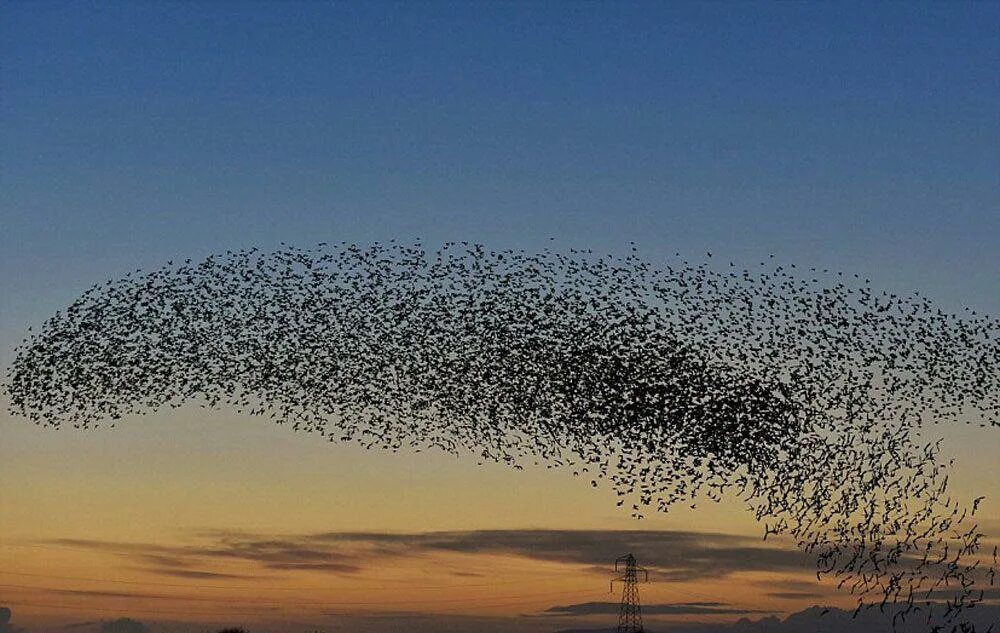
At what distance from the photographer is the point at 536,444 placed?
147 feet

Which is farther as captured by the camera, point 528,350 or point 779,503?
point 528,350

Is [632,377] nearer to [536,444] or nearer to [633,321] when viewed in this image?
[633,321]

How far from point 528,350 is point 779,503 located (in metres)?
10.1

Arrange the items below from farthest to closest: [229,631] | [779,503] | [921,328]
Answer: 1. [921,328]
2. [779,503]
3. [229,631]

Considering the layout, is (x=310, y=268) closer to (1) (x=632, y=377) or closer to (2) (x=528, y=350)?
(2) (x=528, y=350)

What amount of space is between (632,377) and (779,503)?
23.7 ft

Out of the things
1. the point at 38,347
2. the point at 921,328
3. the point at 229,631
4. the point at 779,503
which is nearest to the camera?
the point at 229,631

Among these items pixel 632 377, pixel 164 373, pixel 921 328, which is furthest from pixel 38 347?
pixel 921 328

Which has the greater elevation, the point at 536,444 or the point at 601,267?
the point at 601,267

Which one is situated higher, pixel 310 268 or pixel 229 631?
pixel 310 268

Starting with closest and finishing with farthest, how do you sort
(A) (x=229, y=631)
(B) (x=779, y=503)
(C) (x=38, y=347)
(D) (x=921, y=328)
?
(A) (x=229, y=631) → (B) (x=779, y=503) → (D) (x=921, y=328) → (C) (x=38, y=347)

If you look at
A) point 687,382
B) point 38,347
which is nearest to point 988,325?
point 687,382

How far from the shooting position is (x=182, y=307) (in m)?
49.7

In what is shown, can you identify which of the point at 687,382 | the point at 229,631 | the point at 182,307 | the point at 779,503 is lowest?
the point at 229,631
